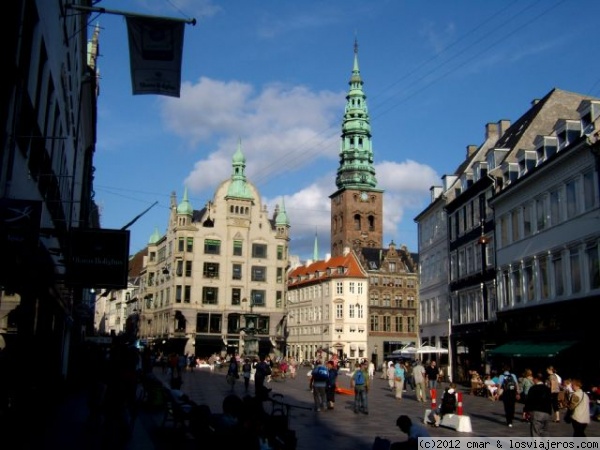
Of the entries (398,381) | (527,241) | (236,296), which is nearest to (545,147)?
(527,241)

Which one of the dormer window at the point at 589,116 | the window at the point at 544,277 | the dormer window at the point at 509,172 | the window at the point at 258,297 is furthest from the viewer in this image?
the window at the point at 258,297

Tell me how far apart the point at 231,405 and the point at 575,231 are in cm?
2594

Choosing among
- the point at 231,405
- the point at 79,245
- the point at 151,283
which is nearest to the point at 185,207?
the point at 151,283

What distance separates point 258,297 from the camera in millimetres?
80500

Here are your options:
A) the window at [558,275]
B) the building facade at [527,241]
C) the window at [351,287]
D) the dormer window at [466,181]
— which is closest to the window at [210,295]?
the window at [351,287]

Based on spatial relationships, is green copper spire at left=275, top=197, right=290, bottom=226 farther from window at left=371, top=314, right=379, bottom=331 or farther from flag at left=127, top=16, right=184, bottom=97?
flag at left=127, top=16, right=184, bottom=97

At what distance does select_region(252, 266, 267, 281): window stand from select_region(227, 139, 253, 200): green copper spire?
868cm

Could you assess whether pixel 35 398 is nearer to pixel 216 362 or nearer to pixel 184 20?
pixel 184 20

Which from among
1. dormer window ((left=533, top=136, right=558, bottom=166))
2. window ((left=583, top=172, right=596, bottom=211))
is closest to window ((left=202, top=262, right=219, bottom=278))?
dormer window ((left=533, top=136, right=558, bottom=166))

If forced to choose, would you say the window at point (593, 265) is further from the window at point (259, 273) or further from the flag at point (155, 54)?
the window at point (259, 273)

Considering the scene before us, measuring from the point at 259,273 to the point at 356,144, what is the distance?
173ft

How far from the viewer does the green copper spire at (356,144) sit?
405ft

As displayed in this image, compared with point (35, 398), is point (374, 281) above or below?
above

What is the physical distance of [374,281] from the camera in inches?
3905
